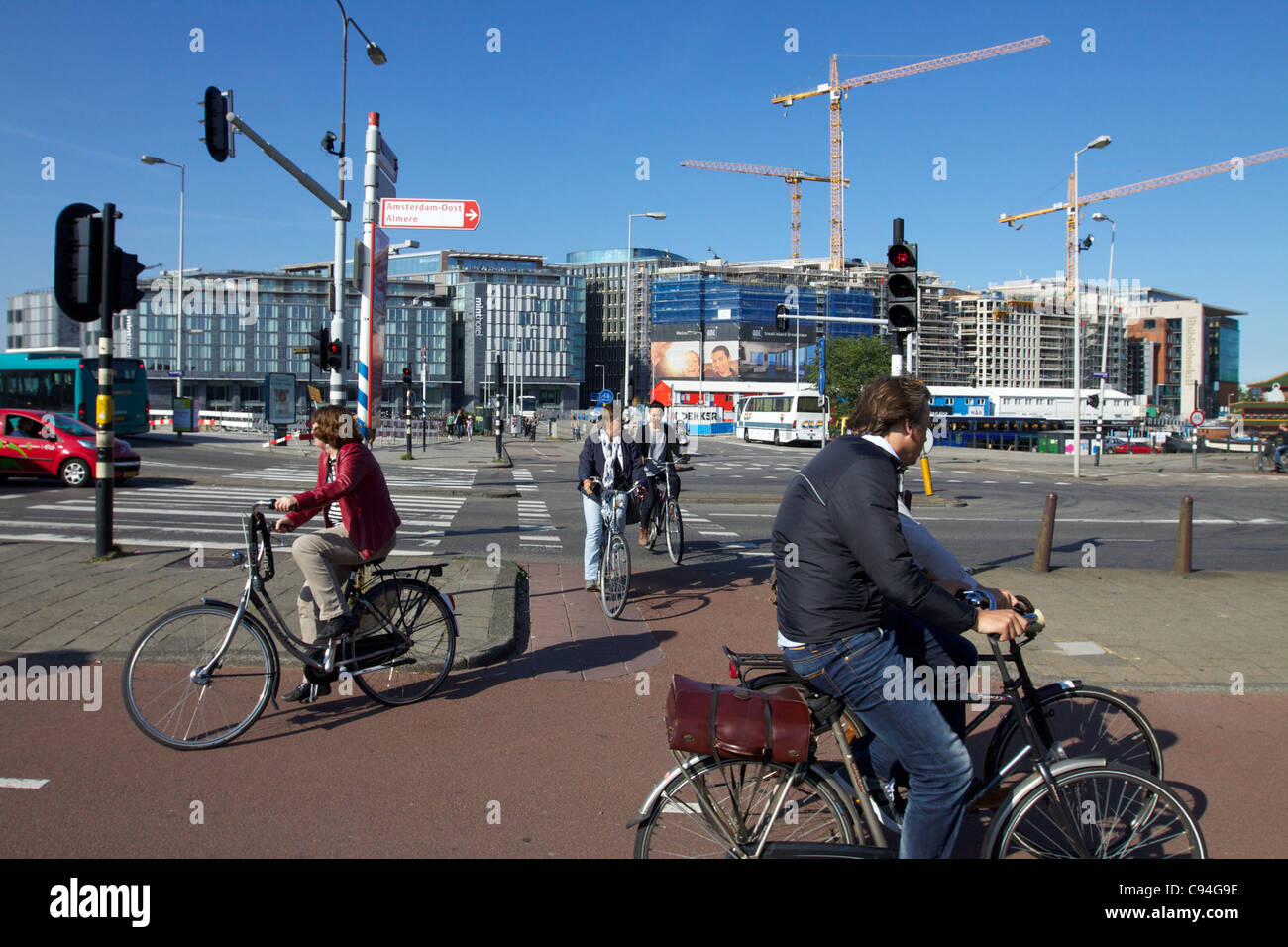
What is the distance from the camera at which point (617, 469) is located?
8836 millimetres

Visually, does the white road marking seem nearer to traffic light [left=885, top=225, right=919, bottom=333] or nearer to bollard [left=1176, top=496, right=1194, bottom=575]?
traffic light [left=885, top=225, right=919, bottom=333]

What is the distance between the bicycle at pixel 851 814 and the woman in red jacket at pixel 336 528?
2828 mm

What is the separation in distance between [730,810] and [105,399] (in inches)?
342

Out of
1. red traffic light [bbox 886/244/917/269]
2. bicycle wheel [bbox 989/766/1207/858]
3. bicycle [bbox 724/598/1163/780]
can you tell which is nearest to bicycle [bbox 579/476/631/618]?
red traffic light [bbox 886/244/917/269]

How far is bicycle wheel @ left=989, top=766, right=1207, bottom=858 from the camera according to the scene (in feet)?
9.71

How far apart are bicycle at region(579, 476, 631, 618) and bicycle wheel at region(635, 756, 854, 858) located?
5.00 m

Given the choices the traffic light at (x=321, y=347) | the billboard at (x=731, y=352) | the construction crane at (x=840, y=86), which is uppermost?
the construction crane at (x=840, y=86)

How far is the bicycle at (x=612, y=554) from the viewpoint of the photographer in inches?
317

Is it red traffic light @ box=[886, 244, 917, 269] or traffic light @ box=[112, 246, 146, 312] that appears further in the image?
red traffic light @ box=[886, 244, 917, 269]

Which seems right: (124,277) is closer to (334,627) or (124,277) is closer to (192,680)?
(334,627)

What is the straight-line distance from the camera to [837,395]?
7375cm

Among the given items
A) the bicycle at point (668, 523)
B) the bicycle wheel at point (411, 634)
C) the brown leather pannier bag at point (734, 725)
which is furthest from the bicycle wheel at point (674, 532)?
the brown leather pannier bag at point (734, 725)

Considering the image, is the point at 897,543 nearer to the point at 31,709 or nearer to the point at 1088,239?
the point at 31,709

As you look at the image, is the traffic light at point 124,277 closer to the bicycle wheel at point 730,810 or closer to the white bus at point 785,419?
the bicycle wheel at point 730,810
